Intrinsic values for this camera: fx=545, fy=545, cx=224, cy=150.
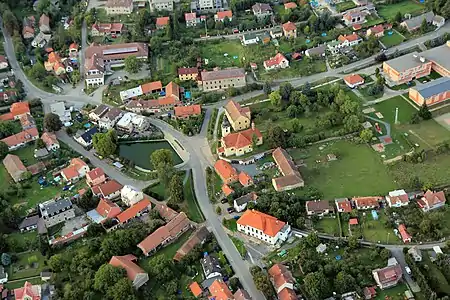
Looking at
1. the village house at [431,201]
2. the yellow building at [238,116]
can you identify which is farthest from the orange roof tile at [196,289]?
the village house at [431,201]

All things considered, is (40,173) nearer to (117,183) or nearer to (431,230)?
(117,183)

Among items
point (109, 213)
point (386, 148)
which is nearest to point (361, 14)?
point (386, 148)

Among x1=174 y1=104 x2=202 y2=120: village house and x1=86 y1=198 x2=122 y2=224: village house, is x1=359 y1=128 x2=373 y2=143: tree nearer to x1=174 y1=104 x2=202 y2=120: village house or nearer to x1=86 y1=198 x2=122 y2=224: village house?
x1=174 y1=104 x2=202 y2=120: village house

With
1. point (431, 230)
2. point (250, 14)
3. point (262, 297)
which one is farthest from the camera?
point (250, 14)

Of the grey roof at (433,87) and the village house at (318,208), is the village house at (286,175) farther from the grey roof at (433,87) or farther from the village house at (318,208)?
the grey roof at (433,87)

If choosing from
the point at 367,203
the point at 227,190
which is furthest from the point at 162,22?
the point at 367,203

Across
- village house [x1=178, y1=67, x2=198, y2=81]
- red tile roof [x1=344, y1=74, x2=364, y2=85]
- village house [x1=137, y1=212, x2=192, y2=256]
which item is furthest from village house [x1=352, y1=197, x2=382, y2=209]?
village house [x1=178, y1=67, x2=198, y2=81]
